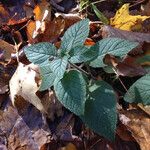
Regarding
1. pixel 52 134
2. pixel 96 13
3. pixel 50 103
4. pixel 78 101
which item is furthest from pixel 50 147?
pixel 96 13

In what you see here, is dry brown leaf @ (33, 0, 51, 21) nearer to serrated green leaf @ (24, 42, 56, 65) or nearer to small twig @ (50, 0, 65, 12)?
small twig @ (50, 0, 65, 12)

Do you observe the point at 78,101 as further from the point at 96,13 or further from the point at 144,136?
the point at 96,13

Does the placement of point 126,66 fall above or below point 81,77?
below

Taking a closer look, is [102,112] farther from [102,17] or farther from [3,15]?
[3,15]

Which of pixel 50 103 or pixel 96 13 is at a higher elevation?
pixel 96 13

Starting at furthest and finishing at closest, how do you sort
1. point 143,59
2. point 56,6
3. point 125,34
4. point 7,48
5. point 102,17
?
1. point 56,6
2. point 7,48
3. point 102,17
4. point 125,34
5. point 143,59

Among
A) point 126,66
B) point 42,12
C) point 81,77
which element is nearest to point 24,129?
point 81,77
